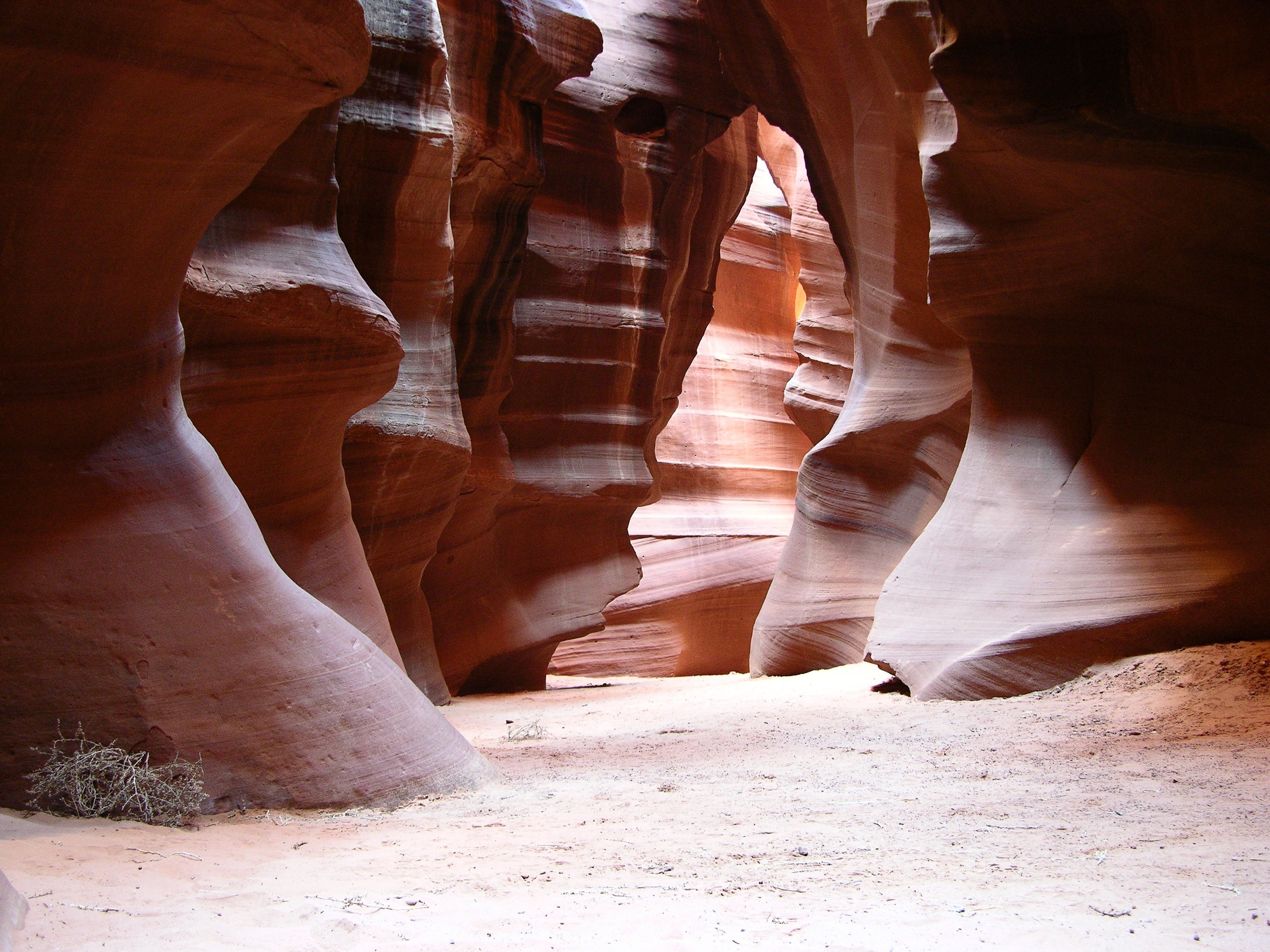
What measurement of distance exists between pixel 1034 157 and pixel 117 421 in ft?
13.4

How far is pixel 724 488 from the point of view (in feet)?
50.7

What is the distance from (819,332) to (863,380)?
4.10 m

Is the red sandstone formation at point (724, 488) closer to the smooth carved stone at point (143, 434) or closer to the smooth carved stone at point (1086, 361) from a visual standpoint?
the smooth carved stone at point (1086, 361)

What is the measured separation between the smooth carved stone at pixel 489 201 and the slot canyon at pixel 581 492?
0.14 feet

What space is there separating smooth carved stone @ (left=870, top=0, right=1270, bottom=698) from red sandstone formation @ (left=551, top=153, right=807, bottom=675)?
6.06 meters

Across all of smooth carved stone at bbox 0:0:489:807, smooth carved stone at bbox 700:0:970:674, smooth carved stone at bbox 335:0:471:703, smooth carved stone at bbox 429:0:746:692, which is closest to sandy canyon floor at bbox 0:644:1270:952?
smooth carved stone at bbox 0:0:489:807

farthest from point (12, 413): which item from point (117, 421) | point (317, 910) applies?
point (317, 910)

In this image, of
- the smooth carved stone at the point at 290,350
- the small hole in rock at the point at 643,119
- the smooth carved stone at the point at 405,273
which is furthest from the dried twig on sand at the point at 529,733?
the small hole in rock at the point at 643,119

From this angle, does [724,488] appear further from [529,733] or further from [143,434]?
[143,434]

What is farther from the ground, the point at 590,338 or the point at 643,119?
the point at 643,119

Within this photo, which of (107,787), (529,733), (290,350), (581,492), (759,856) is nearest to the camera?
(759,856)

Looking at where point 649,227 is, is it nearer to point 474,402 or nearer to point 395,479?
point 474,402

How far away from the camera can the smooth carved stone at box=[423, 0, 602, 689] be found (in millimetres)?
8672

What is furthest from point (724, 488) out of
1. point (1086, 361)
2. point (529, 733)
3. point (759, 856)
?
point (759, 856)
